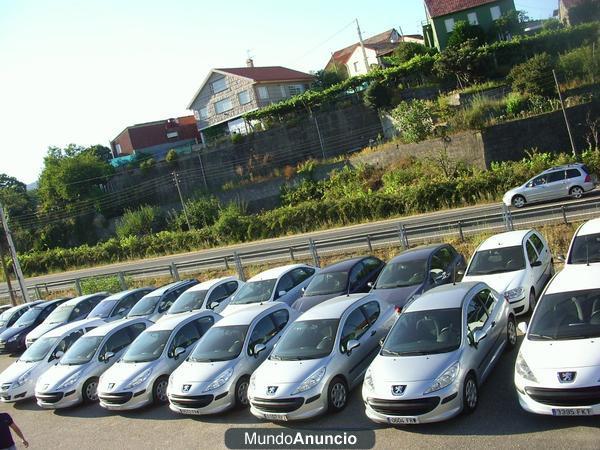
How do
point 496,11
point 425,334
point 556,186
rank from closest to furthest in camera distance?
1. point 425,334
2. point 556,186
3. point 496,11

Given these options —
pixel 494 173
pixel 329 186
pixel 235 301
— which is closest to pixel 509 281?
pixel 235 301

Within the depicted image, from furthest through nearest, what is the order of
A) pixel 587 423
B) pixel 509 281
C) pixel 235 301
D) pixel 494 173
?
pixel 494 173, pixel 235 301, pixel 509 281, pixel 587 423

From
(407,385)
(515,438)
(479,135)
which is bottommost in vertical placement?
(515,438)

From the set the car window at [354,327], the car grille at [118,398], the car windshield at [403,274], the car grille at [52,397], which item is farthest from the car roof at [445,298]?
the car grille at [52,397]

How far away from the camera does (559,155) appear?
1187 inches

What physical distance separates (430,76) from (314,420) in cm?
3718

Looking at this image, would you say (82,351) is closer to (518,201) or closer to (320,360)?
(320,360)

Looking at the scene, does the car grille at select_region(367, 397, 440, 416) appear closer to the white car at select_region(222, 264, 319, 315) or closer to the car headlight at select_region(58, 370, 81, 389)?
the white car at select_region(222, 264, 319, 315)

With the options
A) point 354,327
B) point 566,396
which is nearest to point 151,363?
point 354,327

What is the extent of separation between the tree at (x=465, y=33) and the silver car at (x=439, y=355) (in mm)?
39313

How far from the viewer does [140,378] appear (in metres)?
11.6

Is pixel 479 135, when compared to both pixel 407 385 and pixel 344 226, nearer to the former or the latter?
pixel 344 226

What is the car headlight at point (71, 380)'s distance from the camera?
12773mm

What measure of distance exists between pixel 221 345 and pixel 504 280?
559cm
